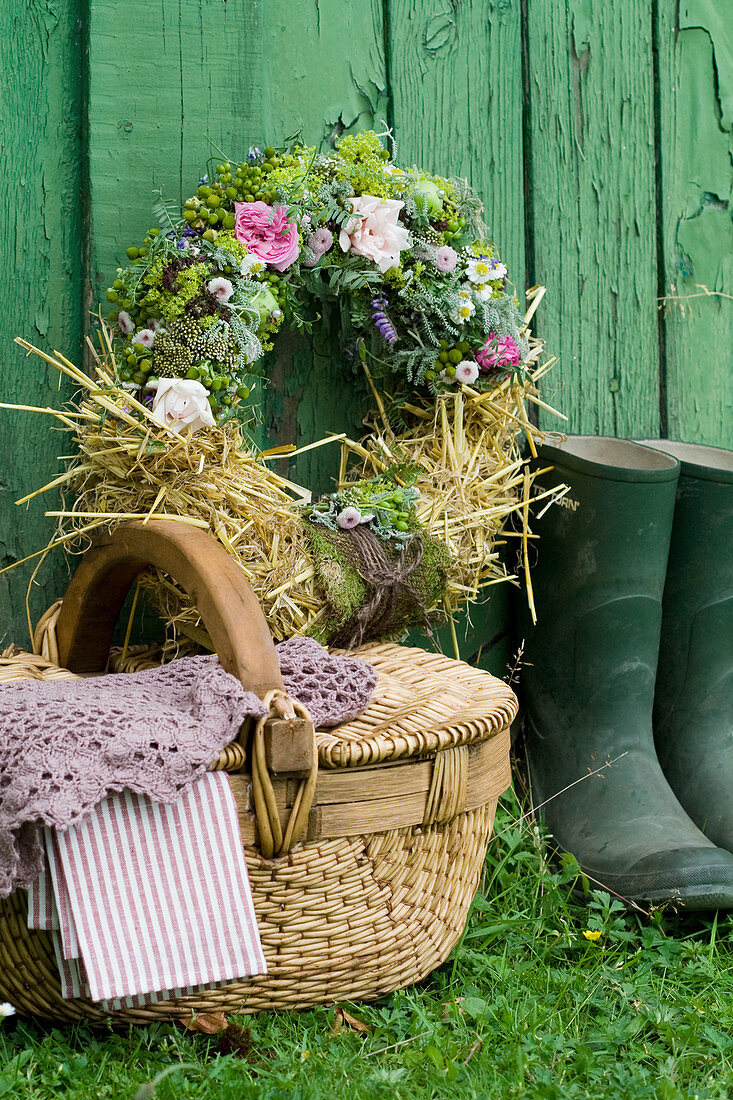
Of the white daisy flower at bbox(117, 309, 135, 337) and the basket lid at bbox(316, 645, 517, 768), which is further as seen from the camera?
the white daisy flower at bbox(117, 309, 135, 337)

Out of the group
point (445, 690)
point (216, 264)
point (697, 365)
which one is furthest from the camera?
point (697, 365)

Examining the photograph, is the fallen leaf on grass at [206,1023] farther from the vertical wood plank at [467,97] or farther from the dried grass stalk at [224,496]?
the vertical wood plank at [467,97]

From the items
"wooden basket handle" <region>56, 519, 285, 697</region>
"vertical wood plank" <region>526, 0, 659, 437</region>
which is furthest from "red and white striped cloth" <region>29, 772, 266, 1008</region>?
"vertical wood plank" <region>526, 0, 659, 437</region>

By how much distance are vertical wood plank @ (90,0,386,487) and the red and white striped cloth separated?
33.3 inches

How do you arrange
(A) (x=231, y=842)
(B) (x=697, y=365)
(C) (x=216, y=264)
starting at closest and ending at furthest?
(A) (x=231, y=842)
(C) (x=216, y=264)
(B) (x=697, y=365)

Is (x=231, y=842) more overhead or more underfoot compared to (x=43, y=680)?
more underfoot

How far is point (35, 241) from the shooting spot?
1607 mm

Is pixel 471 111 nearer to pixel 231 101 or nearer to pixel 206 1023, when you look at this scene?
pixel 231 101

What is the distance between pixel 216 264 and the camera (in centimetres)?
148

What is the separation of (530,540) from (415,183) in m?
0.66

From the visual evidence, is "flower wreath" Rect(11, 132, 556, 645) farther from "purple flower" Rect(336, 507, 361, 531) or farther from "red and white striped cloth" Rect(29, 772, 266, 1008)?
"red and white striped cloth" Rect(29, 772, 266, 1008)

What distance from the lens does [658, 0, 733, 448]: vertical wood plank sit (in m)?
2.05

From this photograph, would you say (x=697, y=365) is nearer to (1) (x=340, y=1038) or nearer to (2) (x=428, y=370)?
(2) (x=428, y=370)

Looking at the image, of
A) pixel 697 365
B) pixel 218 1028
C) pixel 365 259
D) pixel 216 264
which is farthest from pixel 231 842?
pixel 697 365
